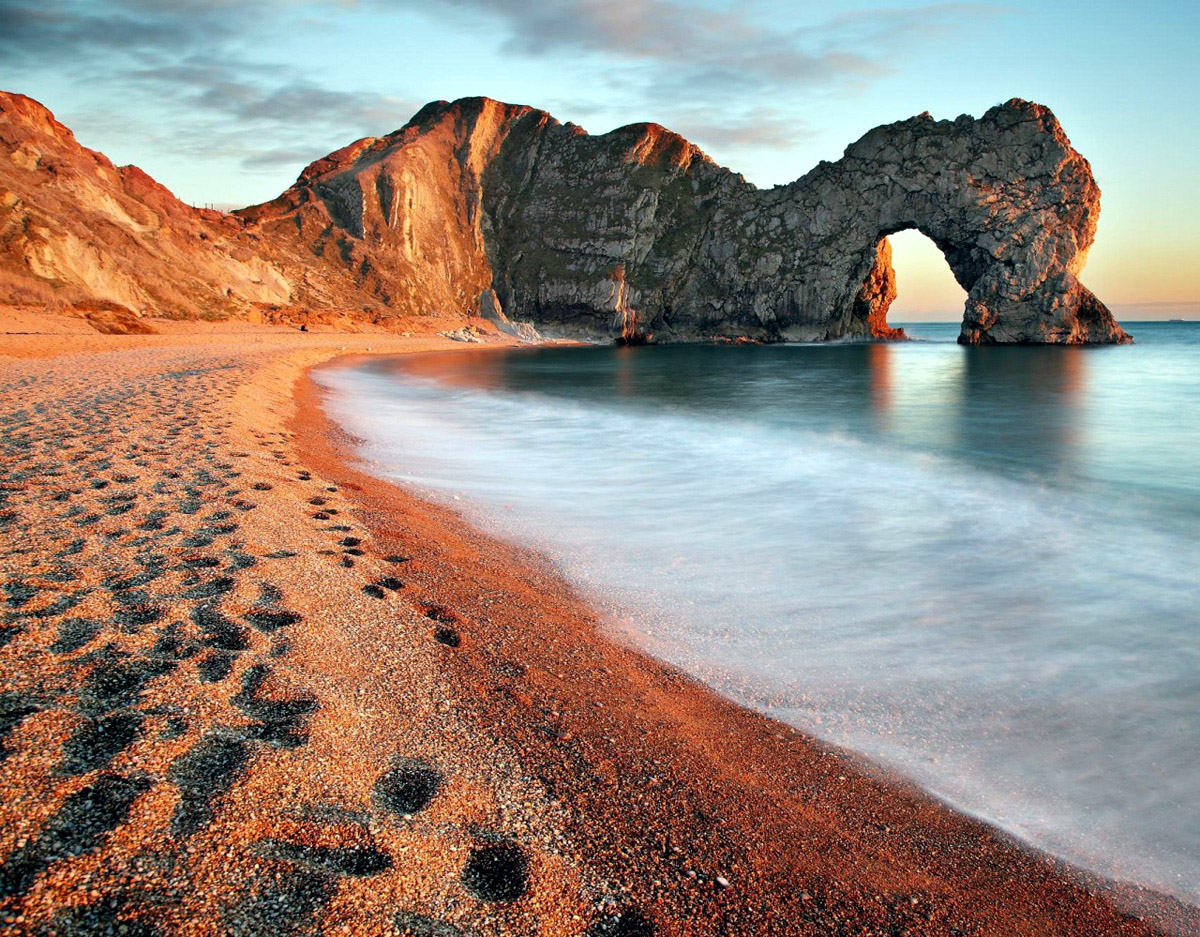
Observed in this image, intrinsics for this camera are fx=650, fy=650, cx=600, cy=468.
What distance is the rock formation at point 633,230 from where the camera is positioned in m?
67.3

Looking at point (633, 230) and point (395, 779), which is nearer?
point (395, 779)

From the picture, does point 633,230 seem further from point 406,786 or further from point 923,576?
point 406,786

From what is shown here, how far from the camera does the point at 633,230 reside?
314 feet

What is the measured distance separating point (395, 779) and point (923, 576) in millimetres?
6208

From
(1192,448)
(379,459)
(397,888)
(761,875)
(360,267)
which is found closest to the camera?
(397,888)

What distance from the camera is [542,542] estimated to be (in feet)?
25.1

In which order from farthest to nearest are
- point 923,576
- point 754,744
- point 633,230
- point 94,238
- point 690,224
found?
point 690,224 → point 633,230 → point 94,238 → point 923,576 → point 754,744

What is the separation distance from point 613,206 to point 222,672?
102784 mm

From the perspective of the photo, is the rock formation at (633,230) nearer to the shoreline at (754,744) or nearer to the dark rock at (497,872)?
the shoreline at (754,744)

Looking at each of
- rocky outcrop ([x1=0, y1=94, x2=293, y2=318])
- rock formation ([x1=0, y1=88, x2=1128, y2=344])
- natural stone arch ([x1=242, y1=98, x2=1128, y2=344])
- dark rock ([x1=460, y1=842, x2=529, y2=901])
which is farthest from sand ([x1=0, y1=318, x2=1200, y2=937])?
natural stone arch ([x1=242, y1=98, x2=1128, y2=344])

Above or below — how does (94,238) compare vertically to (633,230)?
below

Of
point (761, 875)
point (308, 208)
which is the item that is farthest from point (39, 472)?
point (308, 208)

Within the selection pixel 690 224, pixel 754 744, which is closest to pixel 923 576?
pixel 754 744

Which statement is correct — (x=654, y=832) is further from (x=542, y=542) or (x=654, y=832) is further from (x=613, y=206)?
(x=613, y=206)
